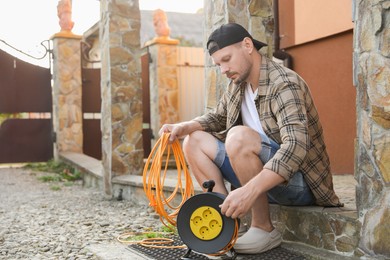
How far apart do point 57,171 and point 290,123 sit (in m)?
6.80

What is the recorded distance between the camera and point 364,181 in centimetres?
266

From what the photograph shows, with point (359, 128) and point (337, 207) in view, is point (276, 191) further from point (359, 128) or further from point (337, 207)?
point (359, 128)

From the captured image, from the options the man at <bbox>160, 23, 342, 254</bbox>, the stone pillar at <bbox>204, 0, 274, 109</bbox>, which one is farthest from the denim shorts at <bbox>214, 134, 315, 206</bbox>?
the stone pillar at <bbox>204, 0, 274, 109</bbox>

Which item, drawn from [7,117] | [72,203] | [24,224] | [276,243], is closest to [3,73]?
[7,117]

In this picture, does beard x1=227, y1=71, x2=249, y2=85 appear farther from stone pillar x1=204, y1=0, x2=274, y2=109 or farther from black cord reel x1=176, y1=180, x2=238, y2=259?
stone pillar x1=204, y1=0, x2=274, y2=109

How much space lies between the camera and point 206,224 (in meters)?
2.77

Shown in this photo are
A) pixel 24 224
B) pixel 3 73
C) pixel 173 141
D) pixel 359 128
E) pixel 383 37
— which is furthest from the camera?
pixel 3 73

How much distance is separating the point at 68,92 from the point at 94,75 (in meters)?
0.58

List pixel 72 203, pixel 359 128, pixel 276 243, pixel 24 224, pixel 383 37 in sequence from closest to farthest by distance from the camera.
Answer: pixel 383 37 → pixel 359 128 → pixel 276 243 → pixel 24 224 → pixel 72 203

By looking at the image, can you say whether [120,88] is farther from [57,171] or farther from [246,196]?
[246,196]

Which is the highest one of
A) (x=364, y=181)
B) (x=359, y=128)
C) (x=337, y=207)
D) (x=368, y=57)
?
(x=368, y=57)

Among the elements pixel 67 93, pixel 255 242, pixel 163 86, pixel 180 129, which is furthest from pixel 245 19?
pixel 67 93

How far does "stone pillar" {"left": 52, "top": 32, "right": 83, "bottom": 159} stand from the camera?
9.47m

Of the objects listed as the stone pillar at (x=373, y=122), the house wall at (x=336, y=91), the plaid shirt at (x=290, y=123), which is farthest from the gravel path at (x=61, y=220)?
the house wall at (x=336, y=91)
